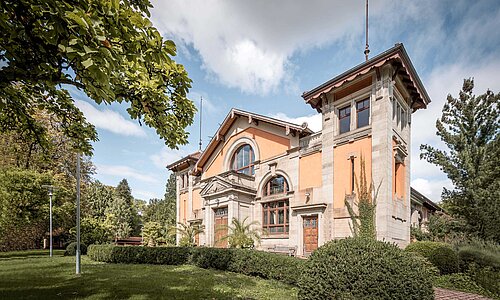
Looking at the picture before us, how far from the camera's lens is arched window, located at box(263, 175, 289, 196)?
57.8 feet

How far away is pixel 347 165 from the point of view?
14.3m

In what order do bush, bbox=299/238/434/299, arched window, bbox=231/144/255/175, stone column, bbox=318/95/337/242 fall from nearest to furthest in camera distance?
bush, bbox=299/238/434/299
stone column, bbox=318/95/337/242
arched window, bbox=231/144/255/175

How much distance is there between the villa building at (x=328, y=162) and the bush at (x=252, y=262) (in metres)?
3.03

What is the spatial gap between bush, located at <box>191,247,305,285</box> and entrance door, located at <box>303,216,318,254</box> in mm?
5484

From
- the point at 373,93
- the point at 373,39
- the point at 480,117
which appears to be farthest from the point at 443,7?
the point at 480,117

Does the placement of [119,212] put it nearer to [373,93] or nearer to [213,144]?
[213,144]

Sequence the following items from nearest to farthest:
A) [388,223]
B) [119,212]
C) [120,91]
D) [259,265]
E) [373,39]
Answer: [120,91] < [259,265] < [388,223] < [373,39] < [119,212]

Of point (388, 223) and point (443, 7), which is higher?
point (443, 7)

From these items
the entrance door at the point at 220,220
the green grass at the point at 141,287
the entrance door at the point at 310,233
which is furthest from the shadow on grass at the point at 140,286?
the entrance door at the point at 220,220

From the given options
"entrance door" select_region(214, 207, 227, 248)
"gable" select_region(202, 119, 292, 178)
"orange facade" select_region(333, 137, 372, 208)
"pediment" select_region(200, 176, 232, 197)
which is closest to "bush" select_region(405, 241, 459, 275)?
"orange facade" select_region(333, 137, 372, 208)

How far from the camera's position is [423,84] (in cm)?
1504

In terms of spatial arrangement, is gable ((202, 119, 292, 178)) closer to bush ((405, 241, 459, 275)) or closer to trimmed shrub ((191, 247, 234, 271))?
trimmed shrub ((191, 247, 234, 271))

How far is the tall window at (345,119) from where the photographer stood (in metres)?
14.8

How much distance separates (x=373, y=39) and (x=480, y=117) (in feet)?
23.5
